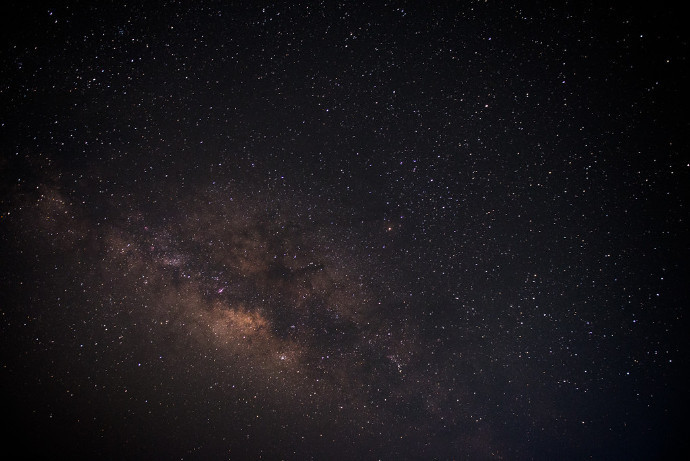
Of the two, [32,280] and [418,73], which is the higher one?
[418,73]

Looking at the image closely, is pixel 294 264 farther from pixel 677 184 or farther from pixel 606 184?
pixel 677 184

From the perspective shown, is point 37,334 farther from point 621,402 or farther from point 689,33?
point 621,402

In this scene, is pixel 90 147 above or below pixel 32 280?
above

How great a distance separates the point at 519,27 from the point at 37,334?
6.32 metres

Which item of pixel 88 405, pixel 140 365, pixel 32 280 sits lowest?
pixel 88 405

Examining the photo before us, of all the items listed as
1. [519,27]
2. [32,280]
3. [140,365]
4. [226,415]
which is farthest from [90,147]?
[519,27]

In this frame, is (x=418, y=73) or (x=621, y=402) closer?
(x=418, y=73)

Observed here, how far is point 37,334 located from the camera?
344cm

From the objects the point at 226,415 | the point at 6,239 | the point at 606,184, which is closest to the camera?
the point at 606,184

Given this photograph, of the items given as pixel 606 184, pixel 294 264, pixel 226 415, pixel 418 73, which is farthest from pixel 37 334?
pixel 606 184

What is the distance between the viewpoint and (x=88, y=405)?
3801 millimetres

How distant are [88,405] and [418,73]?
19.8 ft

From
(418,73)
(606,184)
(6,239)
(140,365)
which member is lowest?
(140,365)

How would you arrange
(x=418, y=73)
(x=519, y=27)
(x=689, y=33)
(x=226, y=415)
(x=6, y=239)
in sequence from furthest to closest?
(x=226, y=415)
(x=6, y=239)
(x=418, y=73)
(x=519, y=27)
(x=689, y=33)
